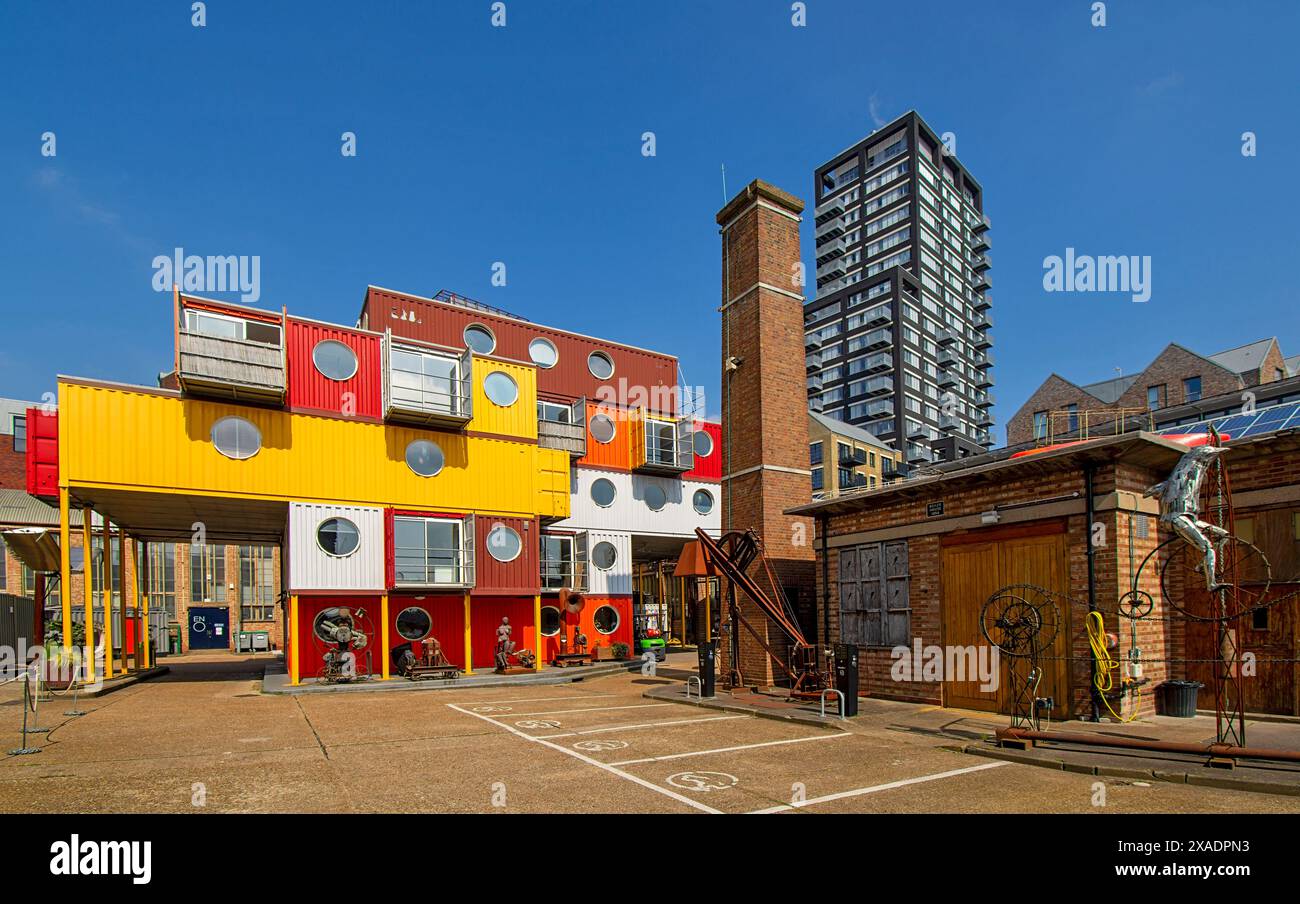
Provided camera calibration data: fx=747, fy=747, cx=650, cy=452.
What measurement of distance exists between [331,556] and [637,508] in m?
14.9

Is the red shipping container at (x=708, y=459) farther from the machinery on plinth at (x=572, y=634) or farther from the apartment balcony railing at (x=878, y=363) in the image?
the apartment balcony railing at (x=878, y=363)

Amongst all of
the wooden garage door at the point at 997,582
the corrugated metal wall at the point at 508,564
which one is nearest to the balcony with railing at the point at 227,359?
the corrugated metal wall at the point at 508,564

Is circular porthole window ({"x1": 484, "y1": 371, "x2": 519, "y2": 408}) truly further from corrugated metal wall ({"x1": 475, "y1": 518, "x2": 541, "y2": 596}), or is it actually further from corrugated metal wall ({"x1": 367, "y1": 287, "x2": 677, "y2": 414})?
corrugated metal wall ({"x1": 367, "y1": 287, "x2": 677, "y2": 414})

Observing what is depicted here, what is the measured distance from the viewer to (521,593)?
84.4ft

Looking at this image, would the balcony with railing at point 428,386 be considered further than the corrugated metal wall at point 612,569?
No

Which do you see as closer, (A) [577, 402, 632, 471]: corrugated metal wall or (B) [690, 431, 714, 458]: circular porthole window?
(A) [577, 402, 632, 471]: corrugated metal wall

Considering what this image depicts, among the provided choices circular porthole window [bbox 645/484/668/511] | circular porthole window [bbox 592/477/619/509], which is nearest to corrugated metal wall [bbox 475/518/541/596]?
circular porthole window [bbox 592/477/619/509]

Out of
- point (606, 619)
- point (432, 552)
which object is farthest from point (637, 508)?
point (432, 552)

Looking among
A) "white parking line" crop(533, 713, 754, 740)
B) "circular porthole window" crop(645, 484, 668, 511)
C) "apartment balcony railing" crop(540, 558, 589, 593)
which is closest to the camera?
"white parking line" crop(533, 713, 754, 740)

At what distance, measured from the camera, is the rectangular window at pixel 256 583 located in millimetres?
53438

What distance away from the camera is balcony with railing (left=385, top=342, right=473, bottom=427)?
23656mm

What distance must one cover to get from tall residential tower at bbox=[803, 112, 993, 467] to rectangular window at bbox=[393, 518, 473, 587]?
71.6 metres

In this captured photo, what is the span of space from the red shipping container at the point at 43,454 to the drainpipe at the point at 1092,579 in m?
24.5

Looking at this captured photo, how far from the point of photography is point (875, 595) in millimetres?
15961
